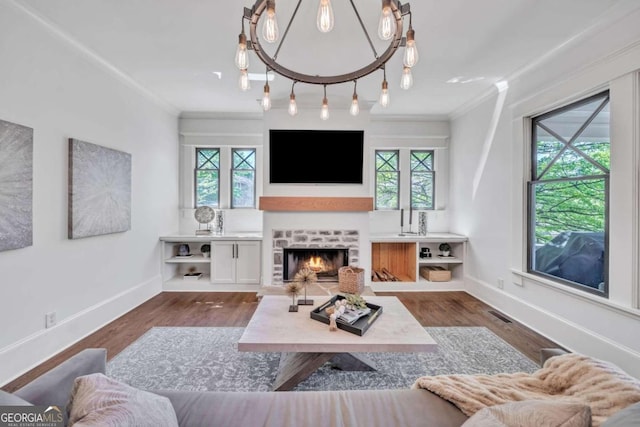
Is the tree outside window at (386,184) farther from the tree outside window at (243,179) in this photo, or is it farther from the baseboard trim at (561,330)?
the tree outside window at (243,179)

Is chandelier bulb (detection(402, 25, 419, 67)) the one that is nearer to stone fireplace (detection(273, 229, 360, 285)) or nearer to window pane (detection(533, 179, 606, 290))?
window pane (detection(533, 179, 606, 290))

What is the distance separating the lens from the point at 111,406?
78 cm

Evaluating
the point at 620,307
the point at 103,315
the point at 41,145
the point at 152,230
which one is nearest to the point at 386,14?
the point at 620,307

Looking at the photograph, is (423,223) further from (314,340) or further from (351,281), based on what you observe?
(314,340)

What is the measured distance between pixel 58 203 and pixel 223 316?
6.20ft

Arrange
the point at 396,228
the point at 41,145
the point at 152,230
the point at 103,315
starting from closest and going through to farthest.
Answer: the point at 41,145 → the point at 103,315 → the point at 152,230 → the point at 396,228

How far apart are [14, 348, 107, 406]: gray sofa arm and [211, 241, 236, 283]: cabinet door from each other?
283cm

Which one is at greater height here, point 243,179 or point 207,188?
point 243,179

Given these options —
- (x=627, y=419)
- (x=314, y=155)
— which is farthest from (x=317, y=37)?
(x=627, y=419)

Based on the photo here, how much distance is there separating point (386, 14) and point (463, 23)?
1543 millimetres

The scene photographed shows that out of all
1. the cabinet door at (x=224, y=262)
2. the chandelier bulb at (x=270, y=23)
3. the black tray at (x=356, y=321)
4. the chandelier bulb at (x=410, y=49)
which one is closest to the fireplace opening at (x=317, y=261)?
the cabinet door at (x=224, y=262)

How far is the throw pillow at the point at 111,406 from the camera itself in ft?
2.43

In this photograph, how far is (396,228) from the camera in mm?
4797

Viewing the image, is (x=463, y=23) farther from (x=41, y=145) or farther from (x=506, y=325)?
(x=41, y=145)
